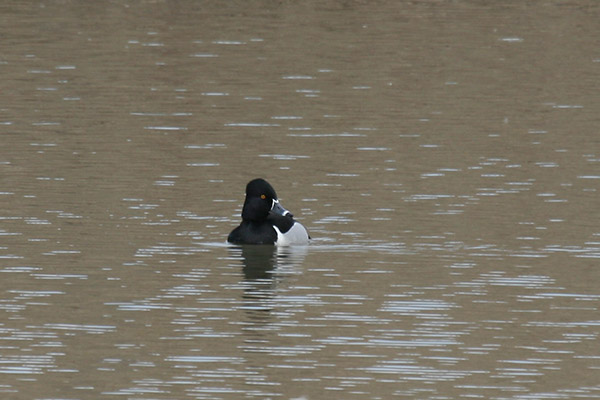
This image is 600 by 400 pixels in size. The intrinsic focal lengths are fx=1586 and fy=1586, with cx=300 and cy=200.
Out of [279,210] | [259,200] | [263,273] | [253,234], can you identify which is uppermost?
[259,200]

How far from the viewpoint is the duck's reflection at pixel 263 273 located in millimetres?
16906

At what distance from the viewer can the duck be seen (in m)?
21.0

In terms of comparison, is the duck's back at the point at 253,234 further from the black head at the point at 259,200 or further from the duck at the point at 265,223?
the black head at the point at 259,200

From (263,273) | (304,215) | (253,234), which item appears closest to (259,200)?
(253,234)

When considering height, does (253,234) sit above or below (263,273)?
above

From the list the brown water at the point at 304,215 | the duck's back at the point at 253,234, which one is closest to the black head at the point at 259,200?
the duck's back at the point at 253,234

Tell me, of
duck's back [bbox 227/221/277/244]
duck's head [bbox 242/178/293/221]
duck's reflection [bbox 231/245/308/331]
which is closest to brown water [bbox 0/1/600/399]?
duck's reflection [bbox 231/245/308/331]

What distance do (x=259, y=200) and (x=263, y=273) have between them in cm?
234

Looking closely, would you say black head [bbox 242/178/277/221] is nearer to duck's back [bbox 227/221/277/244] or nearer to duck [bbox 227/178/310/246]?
duck [bbox 227/178/310/246]

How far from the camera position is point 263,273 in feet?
64.0

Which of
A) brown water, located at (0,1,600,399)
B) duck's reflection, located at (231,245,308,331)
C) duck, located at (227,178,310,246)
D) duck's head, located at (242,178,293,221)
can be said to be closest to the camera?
brown water, located at (0,1,600,399)

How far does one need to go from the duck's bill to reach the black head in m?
0.06

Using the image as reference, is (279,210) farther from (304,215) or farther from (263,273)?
(263,273)

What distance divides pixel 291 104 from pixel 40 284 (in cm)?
1574
